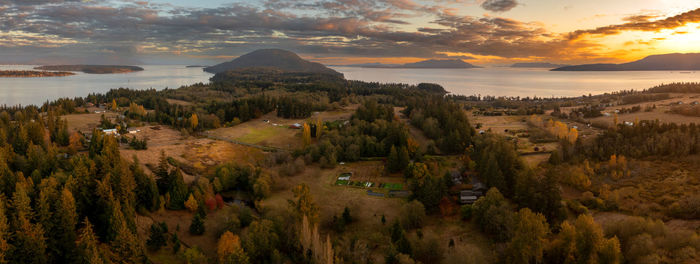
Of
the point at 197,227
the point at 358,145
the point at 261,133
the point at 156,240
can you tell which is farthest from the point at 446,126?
the point at 156,240

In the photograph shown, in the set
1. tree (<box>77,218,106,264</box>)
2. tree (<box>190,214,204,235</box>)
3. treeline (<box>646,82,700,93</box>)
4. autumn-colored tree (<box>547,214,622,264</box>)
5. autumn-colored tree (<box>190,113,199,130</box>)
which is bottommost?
tree (<box>190,214,204,235</box>)

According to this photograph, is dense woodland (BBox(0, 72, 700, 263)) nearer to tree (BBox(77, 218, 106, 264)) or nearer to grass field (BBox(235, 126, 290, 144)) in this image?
tree (BBox(77, 218, 106, 264))

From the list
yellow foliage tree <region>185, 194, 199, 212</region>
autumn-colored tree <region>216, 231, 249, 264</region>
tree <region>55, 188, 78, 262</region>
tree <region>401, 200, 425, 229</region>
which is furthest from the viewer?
yellow foliage tree <region>185, 194, 199, 212</region>

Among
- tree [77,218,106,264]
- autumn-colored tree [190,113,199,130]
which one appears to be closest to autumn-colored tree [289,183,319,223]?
tree [77,218,106,264]

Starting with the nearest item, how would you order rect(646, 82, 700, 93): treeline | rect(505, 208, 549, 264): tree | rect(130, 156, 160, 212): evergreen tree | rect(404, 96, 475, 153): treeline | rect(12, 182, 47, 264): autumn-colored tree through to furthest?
1. rect(12, 182, 47, 264): autumn-colored tree
2. rect(505, 208, 549, 264): tree
3. rect(130, 156, 160, 212): evergreen tree
4. rect(404, 96, 475, 153): treeline
5. rect(646, 82, 700, 93): treeline

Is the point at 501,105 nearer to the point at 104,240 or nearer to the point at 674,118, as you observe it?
the point at 674,118

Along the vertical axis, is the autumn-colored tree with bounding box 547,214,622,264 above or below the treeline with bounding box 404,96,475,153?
below

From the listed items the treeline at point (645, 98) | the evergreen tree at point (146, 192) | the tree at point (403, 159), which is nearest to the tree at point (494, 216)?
the tree at point (403, 159)

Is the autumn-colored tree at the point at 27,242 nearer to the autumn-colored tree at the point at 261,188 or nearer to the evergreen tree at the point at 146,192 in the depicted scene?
the evergreen tree at the point at 146,192
